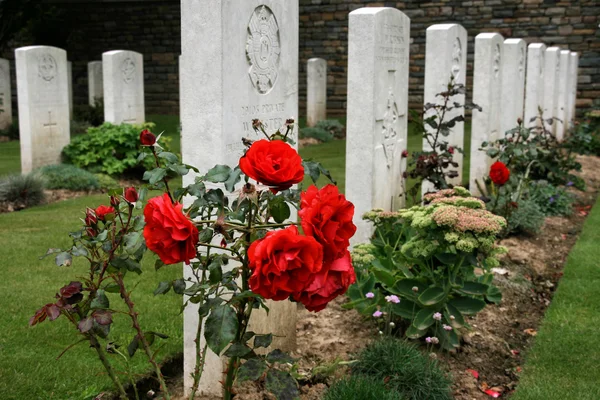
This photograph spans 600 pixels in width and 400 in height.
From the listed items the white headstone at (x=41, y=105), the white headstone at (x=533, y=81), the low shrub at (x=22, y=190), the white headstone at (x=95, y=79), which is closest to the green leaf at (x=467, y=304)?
the low shrub at (x=22, y=190)

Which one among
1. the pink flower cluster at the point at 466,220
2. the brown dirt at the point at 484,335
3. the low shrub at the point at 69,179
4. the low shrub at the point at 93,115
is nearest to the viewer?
the pink flower cluster at the point at 466,220

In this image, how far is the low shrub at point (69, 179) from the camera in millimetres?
8508

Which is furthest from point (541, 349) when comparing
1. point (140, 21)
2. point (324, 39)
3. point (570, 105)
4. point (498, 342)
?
point (140, 21)

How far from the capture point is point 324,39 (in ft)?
62.8

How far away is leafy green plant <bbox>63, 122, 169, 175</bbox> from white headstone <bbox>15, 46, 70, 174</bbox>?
0.75 ft

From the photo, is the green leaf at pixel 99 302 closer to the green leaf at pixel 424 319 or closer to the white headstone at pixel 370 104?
the green leaf at pixel 424 319

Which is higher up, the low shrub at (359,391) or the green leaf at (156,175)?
the green leaf at (156,175)

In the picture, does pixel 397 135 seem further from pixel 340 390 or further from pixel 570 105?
pixel 570 105

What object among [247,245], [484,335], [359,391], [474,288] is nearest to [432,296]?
[474,288]

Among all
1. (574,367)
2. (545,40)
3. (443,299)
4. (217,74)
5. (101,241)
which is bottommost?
(574,367)

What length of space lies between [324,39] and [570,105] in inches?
258

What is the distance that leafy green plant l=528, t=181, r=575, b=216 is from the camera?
296 inches

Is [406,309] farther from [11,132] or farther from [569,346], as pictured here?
[11,132]

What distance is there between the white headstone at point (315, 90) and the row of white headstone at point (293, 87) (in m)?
7.43
